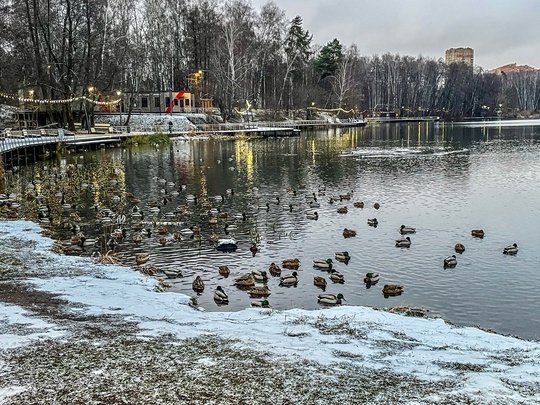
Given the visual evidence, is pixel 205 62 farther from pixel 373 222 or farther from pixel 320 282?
pixel 320 282

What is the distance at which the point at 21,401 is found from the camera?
18.5ft

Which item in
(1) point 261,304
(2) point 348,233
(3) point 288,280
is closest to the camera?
(1) point 261,304

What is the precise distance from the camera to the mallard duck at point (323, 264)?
562 inches

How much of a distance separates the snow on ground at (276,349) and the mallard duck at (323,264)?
3.70m

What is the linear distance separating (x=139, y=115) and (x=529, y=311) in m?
65.5

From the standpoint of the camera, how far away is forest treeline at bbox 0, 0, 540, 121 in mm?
54656

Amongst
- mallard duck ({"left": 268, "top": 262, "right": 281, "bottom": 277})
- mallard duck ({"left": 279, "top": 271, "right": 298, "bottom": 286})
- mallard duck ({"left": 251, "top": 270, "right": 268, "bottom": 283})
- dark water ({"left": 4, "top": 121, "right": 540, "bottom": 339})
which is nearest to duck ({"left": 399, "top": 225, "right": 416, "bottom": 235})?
dark water ({"left": 4, "top": 121, "right": 540, "bottom": 339})

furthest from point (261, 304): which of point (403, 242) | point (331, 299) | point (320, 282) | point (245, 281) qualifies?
point (403, 242)

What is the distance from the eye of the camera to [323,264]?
1440 cm

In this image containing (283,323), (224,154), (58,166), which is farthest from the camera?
(224,154)

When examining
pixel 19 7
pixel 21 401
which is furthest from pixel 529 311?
pixel 19 7

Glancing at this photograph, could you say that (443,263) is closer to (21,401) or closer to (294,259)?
(294,259)

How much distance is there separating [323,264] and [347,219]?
6.62m

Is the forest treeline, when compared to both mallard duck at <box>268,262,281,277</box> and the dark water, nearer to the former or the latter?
the dark water
